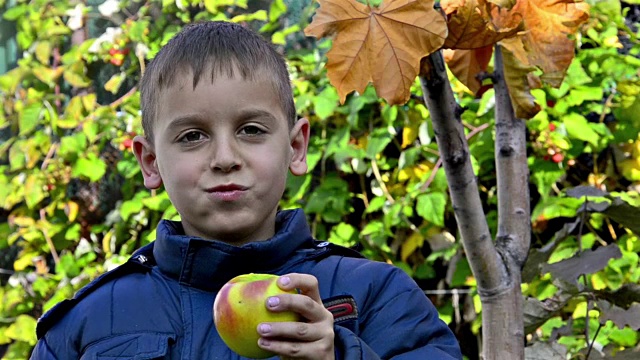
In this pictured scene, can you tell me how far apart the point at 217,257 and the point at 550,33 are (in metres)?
0.73

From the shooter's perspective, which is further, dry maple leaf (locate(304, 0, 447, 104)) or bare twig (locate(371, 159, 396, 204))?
bare twig (locate(371, 159, 396, 204))

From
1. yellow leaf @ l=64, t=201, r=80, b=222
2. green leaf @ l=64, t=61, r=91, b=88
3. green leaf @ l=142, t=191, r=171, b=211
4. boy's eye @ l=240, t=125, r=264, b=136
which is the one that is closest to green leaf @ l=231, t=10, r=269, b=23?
green leaf @ l=142, t=191, r=171, b=211

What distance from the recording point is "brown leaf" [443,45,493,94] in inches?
72.9

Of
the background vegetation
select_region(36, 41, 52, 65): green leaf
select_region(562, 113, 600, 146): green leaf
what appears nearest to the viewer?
the background vegetation

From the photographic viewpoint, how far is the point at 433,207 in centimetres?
297

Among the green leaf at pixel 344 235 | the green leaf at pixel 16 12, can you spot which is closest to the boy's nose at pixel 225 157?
the green leaf at pixel 344 235

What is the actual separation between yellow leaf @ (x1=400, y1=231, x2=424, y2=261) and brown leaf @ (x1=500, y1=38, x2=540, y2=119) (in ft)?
4.38

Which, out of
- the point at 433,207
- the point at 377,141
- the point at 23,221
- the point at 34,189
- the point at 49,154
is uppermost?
the point at 377,141

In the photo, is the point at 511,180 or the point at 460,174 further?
the point at 511,180

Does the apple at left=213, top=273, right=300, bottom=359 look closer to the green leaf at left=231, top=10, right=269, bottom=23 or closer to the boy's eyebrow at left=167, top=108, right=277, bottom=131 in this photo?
the boy's eyebrow at left=167, top=108, right=277, bottom=131

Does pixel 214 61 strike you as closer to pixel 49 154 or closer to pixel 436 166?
pixel 436 166

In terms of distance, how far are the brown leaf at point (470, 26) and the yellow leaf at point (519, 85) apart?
5.7 inches

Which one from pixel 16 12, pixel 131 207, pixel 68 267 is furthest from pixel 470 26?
pixel 16 12

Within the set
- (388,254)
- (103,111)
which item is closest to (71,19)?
(103,111)
